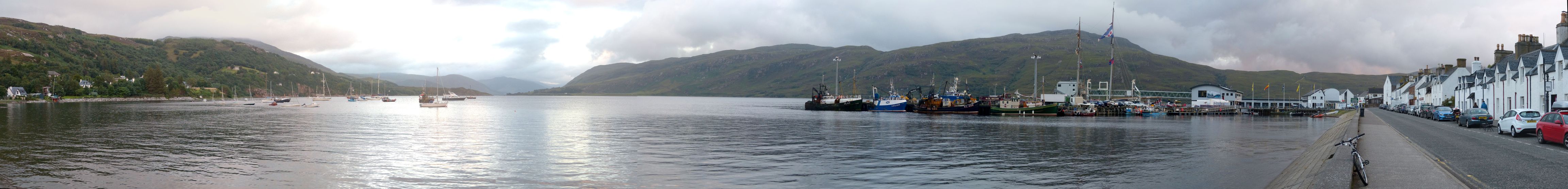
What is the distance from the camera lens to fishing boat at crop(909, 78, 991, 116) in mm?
104250

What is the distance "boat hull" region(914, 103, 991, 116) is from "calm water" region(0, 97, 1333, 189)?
35435mm

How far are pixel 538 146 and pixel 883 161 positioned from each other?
53.3 ft

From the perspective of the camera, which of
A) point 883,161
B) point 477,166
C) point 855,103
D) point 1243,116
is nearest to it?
point 477,166

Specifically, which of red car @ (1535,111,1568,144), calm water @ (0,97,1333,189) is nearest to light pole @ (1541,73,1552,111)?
calm water @ (0,97,1333,189)

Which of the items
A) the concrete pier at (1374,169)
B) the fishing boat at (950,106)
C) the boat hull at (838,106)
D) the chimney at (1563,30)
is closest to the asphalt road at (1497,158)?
the concrete pier at (1374,169)

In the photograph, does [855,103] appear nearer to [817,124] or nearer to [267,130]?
[817,124]

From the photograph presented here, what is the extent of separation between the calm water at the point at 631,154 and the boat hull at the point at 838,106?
58720 mm

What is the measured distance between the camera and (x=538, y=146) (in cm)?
3556

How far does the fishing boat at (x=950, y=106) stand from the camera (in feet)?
342

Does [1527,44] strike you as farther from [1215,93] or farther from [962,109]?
[1215,93]

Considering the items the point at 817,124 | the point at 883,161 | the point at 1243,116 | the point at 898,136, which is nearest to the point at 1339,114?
the point at 1243,116

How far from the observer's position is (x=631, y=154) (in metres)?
30.1

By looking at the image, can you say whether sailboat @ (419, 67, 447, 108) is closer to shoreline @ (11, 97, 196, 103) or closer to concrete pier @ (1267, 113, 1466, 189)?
shoreline @ (11, 97, 196, 103)

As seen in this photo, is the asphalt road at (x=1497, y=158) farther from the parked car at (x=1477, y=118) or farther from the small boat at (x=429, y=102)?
the small boat at (x=429, y=102)
